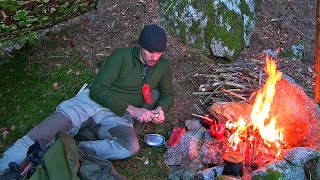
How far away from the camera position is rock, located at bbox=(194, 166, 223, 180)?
450 cm

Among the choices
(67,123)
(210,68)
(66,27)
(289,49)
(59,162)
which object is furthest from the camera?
(289,49)

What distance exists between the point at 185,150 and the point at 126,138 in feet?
2.30

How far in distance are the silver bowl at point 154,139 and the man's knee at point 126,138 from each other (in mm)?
324

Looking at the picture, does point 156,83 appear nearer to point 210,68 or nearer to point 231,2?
point 210,68

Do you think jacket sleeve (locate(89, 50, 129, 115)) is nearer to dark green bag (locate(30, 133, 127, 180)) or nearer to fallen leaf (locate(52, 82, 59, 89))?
dark green bag (locate(30, 133, 127, 180))

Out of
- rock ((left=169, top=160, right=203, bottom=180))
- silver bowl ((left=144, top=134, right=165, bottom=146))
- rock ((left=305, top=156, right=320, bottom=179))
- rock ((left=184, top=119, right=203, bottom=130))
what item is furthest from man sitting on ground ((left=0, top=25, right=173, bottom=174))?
rock ((left=305, top=156, right=320, bottom=179))

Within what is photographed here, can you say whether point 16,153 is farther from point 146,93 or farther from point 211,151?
point 211,151

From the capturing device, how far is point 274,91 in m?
5.32

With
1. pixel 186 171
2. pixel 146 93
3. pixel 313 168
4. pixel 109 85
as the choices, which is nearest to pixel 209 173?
pixel 186 171

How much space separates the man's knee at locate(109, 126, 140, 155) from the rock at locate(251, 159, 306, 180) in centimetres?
143

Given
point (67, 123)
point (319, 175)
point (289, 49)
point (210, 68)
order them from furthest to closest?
point (289, 49) < point (210, 68) < point (67, 123) < point (319, 175)

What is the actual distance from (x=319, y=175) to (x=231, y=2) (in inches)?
144

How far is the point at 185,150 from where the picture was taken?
514 centimetres

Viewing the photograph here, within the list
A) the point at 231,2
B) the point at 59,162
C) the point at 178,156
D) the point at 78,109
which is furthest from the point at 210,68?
the point at 59,162
